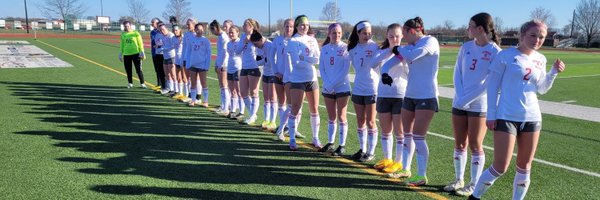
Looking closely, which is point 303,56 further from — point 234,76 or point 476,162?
point 234,76

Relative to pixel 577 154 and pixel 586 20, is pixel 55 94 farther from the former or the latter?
pixel 586 20

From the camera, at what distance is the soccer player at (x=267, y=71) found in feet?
A: 25.1

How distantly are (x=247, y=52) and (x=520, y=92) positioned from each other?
5.30 metres

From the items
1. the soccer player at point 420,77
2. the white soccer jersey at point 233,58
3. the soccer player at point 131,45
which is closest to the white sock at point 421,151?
the soccer player at point 420,77

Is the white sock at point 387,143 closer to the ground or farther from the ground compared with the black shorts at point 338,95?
closer to the ground

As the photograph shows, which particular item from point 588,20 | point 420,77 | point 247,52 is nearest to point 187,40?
point 247,52

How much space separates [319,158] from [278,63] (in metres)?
1.65

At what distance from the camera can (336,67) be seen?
19.1ft

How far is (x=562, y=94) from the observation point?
44.0 feet

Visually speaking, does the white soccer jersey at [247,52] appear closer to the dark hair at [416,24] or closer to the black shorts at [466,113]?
the dark hair at [416,24]

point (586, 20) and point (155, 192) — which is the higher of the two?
point (586, 20)

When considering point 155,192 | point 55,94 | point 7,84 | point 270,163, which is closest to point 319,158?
point 270,163

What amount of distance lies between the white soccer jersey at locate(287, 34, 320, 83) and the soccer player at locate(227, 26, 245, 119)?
2.13 metres

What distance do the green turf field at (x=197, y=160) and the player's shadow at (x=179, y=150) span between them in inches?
0.5
